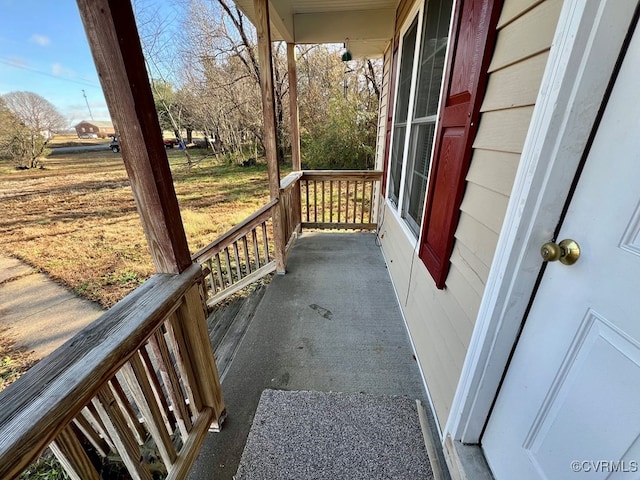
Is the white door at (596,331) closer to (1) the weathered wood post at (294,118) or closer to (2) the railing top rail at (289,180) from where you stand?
(2) the railing top rail at (289,180)

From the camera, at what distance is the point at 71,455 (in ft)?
2.35

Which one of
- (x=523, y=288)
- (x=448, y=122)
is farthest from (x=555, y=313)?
(x=448, y=122)

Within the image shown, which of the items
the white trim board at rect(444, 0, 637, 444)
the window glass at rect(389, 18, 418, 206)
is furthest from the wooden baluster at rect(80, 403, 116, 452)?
the window glass at rect(389, 18, 418, 206)

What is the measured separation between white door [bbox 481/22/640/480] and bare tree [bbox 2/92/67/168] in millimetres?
2035

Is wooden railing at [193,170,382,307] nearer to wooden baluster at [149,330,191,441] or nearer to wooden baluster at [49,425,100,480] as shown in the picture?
wooden baluster at [149,330,191,441]

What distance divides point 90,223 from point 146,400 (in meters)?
6.65

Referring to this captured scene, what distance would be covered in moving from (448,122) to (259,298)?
2.24 meters

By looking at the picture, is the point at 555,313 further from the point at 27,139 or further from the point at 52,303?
the point at 52,303

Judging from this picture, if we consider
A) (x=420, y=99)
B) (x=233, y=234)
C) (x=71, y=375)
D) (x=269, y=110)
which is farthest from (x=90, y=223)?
(x=420, y=99)

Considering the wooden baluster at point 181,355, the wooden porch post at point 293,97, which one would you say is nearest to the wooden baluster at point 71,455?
the wooden baluster at point 181,355

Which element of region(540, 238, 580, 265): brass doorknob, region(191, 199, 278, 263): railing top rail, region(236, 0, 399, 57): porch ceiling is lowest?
region(191, 199, 278, 263): railing top rail

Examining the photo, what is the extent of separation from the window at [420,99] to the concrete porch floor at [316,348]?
83 centimetres

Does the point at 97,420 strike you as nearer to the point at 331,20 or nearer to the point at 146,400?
the point at 146,400

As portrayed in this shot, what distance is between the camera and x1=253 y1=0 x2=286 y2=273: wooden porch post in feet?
7.00
